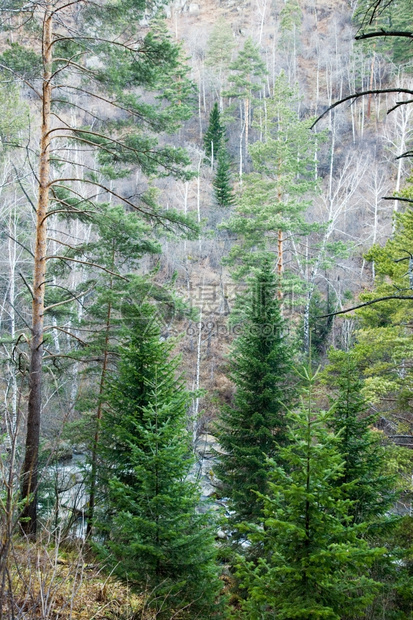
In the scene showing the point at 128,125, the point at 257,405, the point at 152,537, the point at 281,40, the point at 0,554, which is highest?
the point at 281,40

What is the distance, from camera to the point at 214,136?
3116 cm

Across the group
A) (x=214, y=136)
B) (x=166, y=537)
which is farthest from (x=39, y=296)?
(x=214, y=136)

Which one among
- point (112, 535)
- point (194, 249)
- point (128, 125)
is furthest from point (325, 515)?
point (194, 249)

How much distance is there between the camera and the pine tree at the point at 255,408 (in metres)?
8.00

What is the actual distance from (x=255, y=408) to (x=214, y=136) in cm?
2688

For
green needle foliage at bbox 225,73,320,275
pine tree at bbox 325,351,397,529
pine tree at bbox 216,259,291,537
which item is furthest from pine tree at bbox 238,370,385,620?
green needle foliage at bbox 225,73,320,275

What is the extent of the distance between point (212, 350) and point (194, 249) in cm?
764

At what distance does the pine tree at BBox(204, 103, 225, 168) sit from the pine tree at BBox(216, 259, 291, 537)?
A: 2464 centimetres

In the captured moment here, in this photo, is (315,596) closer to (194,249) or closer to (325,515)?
(325,515)

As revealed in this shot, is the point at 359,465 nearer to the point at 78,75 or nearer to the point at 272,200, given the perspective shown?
the point at 78,75

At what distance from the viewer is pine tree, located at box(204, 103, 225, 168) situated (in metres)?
30.9

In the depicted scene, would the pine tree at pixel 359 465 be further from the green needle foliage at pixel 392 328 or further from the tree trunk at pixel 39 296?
the tree trunk at pixel 39 296

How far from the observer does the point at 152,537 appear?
178 inches

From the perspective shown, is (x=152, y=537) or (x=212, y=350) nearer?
(x=152, y=537)
